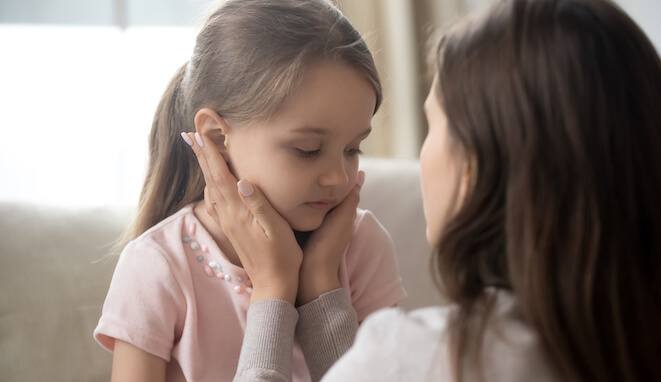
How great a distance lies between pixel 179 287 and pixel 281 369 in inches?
8.5

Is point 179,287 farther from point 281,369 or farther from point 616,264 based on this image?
point 616,264

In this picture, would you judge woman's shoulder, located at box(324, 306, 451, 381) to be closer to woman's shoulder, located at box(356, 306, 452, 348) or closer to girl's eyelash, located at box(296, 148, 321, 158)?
woman's shoulder, located at box(356, 306, 452, 348)

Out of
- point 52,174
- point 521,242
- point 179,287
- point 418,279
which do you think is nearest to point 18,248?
point 179,287

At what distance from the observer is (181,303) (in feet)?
4.41

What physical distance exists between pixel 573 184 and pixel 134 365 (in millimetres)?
727

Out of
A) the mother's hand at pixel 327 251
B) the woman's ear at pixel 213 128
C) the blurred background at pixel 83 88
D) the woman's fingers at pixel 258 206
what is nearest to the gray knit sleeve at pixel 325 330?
the mother's hand at pixel 327 251

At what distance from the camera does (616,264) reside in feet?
2.83

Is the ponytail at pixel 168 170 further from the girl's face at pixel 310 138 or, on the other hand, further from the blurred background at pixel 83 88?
the blurred background at pixel 83 88

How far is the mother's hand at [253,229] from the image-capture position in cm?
134

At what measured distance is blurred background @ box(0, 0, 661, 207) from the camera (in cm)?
210

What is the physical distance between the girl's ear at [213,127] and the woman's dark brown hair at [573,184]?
0.54 metres

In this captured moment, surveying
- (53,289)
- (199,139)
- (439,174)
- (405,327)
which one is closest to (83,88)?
(53,289)

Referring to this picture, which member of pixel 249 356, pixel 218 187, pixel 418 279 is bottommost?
pixel 418 279

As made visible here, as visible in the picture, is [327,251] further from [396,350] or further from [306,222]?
[396,350]
